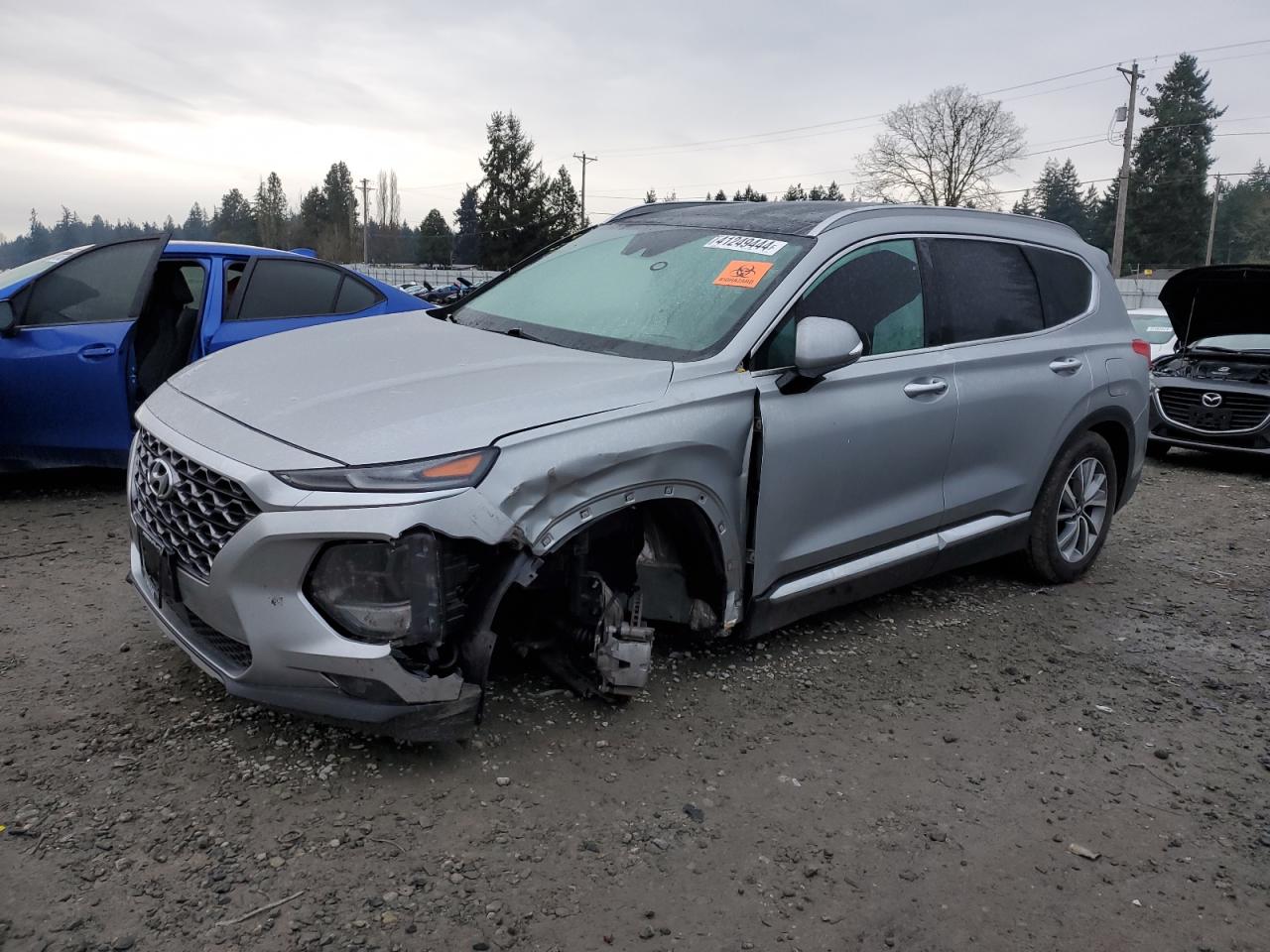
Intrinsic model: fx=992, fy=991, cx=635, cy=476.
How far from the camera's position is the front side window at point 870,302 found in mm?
3512

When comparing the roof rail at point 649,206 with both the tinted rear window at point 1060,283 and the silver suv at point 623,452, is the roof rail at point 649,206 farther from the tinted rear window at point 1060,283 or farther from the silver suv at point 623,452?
the tinted rear window at point 1060,283

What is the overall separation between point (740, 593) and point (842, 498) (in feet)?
1.85

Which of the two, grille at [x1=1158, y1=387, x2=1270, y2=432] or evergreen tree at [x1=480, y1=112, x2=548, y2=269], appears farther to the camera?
evergreen tree at [x1=480, y1=112, x2=548, y2=269]

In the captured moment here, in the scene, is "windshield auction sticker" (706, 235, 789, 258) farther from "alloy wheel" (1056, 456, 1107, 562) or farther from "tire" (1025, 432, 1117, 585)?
"alloy wheel" (1056, 456, 1107, 562)

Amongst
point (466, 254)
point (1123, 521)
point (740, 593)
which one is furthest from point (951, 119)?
point (740, 593)

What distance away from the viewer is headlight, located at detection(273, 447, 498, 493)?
2.58m

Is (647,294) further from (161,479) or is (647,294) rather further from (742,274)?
(161,479)

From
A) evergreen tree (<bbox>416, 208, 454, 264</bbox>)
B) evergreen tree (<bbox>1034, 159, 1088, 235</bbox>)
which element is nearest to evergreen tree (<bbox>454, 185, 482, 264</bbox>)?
evergreen tree (<bbox>416, 208, 454, 264</bbox>)

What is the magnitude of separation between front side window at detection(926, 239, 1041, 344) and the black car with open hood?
522cm

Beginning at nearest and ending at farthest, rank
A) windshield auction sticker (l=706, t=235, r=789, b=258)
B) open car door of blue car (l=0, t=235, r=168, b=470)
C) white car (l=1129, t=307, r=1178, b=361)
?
windshield auction sticker (l=706, t=235, r=789, b=258)
open car door of blue car (l=0, t=235, r=168, b=470)
white car (l=1129, t=307, r=1178, b=361)

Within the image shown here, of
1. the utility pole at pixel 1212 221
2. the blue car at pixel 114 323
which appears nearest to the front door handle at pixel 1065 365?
the blue car at pixel 114 323

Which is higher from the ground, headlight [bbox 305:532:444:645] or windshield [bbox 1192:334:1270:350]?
windshield [bbox 1192:334:1270:350]

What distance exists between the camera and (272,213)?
97.4 metres

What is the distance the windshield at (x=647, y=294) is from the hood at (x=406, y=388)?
167mm
